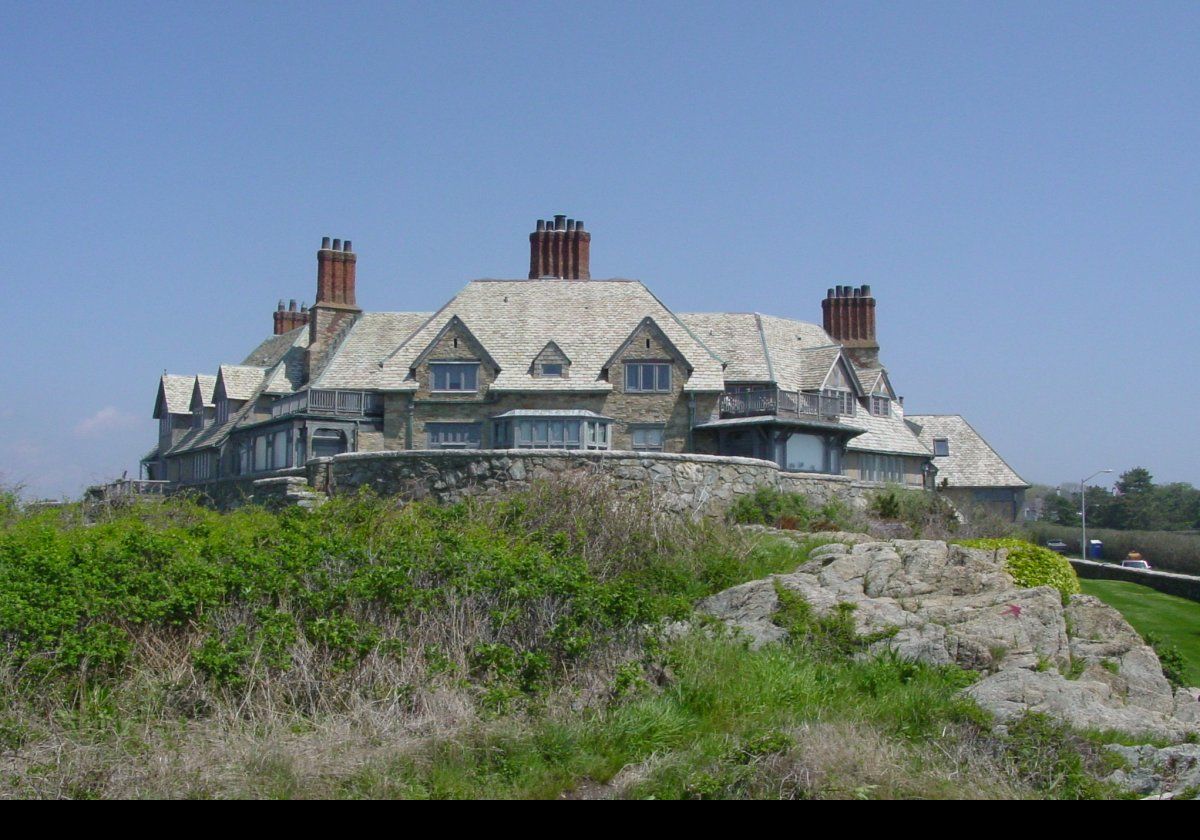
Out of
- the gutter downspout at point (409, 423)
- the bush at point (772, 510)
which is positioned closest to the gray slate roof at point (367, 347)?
the gutter downspout at point (409, 423)

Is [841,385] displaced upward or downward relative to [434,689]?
upward

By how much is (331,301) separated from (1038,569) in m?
31.7

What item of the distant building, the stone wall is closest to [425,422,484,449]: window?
the distant building

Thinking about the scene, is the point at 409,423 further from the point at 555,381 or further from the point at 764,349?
the point at 764,349

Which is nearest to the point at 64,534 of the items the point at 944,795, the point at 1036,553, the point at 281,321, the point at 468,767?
the point at 468,767

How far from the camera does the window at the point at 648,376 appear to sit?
4109cm

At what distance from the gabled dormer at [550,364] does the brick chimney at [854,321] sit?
1399 cm

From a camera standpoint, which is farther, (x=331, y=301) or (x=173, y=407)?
(x=173, y=407)

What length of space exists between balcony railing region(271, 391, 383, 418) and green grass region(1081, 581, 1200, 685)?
22.8m

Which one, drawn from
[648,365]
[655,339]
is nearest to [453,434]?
[648,365]

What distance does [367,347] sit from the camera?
43.7m

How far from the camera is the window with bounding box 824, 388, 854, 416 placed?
4319cm

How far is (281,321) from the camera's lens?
194ft
